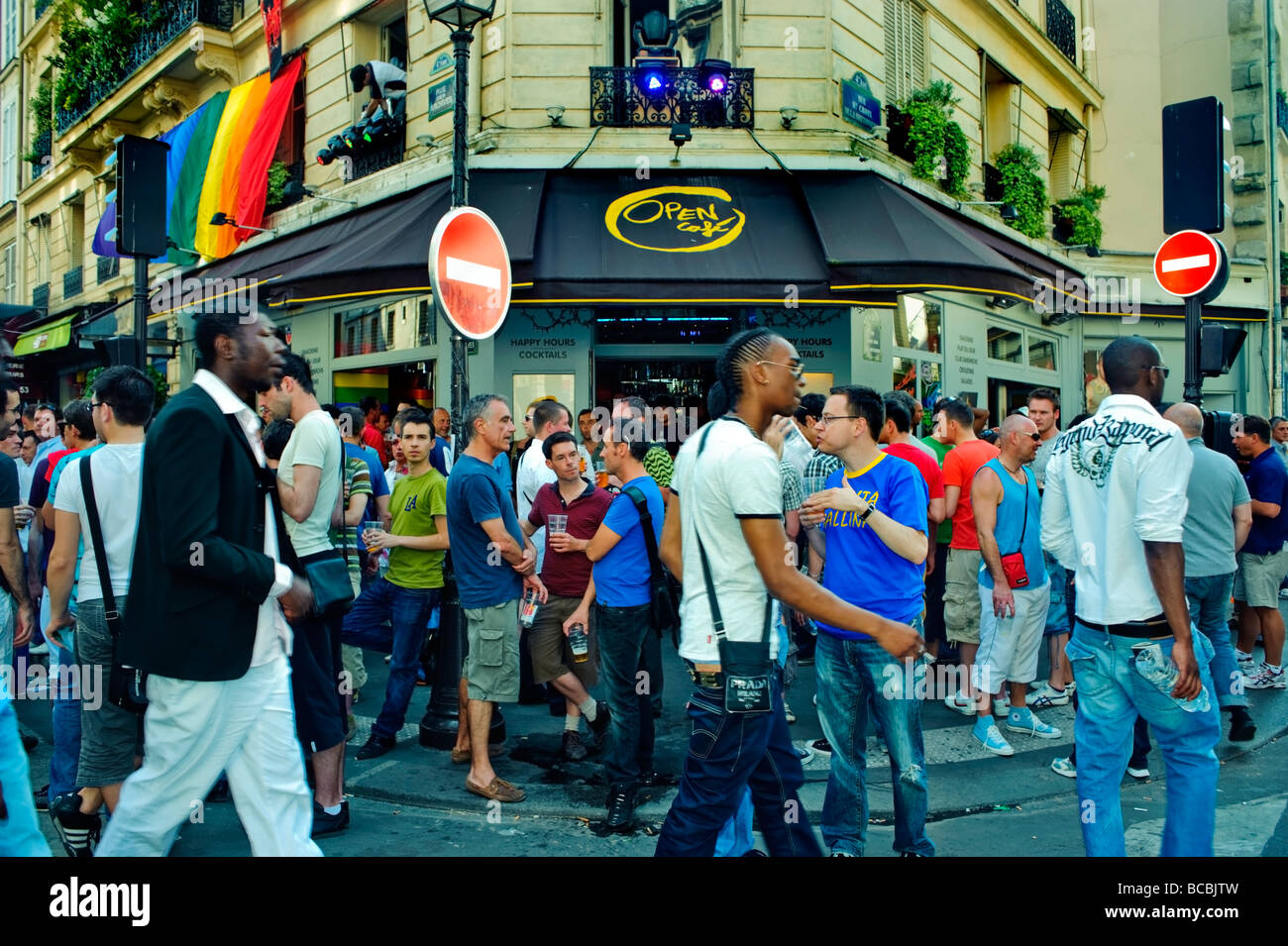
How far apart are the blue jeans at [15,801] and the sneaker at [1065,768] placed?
465cm

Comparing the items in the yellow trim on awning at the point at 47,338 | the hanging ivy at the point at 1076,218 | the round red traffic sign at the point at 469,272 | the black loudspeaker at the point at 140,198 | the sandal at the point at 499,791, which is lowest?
the sandal at the point at 499,791

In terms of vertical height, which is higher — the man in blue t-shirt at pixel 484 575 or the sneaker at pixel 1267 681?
the man in blue t-shirt at pixel 484 575

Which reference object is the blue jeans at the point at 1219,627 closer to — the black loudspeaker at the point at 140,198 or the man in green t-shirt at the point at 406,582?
the man in green t-shirt at the point at 406,582

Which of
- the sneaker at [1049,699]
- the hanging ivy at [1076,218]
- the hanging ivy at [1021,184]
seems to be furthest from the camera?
the hanging ivy at [1076,218]

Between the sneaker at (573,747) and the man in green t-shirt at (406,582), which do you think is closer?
the sneaker at (573,747)

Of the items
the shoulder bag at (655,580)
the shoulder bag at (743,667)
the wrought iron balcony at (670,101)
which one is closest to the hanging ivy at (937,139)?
the wrought iron balcony at (670,101)

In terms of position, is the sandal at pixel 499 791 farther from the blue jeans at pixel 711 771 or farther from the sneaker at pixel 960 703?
the sneaker at pixel 960 703

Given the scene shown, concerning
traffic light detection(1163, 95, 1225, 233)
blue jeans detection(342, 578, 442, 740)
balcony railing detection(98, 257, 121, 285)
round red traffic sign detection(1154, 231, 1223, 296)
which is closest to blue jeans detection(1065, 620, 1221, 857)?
blue jeans detection(342, 578, 442, 740)

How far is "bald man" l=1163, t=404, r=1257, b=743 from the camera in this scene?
224 inches

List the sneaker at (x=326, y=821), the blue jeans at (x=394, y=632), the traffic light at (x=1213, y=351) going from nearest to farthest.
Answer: the sneaker at (x=326, y=821)
the blue jeans at (x=394, y=632)
the traffic light at (x=1213, y=351)

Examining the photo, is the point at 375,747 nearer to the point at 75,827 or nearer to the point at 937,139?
the point at 75,827

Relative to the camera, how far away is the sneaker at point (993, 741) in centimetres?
557

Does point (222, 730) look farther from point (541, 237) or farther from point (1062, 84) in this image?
point (1062, 84)
